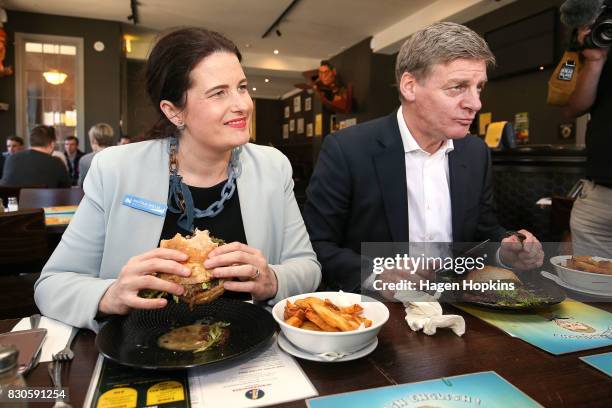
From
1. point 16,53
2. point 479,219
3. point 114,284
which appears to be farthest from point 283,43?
point 114,284

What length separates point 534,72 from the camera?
5289mm

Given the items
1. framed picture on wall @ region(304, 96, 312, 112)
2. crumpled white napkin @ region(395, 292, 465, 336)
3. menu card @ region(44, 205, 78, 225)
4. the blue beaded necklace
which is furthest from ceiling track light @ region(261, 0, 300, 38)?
crumpled white napkin @ region(395, 292, 465, 336)

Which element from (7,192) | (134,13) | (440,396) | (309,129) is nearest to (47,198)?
(7,192)

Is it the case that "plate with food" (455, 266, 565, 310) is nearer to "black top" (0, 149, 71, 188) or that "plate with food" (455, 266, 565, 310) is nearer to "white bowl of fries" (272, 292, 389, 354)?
"white bowl of fries" (272, 292, 389, 354)

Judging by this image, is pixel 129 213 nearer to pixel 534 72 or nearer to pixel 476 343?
pixel 476 343

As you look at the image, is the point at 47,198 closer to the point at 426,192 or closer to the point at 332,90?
the point at 426,192

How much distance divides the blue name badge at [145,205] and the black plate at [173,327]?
0.33 m

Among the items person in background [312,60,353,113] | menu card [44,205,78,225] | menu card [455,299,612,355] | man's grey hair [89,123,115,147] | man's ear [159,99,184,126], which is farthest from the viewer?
person in background [312,60,353,113]

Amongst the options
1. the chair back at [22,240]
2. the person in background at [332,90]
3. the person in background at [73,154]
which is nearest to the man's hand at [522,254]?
the chair back at [22,240]

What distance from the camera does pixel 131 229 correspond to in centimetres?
132

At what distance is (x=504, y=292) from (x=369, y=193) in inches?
28.7

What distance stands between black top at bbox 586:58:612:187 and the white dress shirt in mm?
777

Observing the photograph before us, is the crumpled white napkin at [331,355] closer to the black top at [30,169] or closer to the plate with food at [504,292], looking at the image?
the plate with food at [504,292]

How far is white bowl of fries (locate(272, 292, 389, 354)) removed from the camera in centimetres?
81
